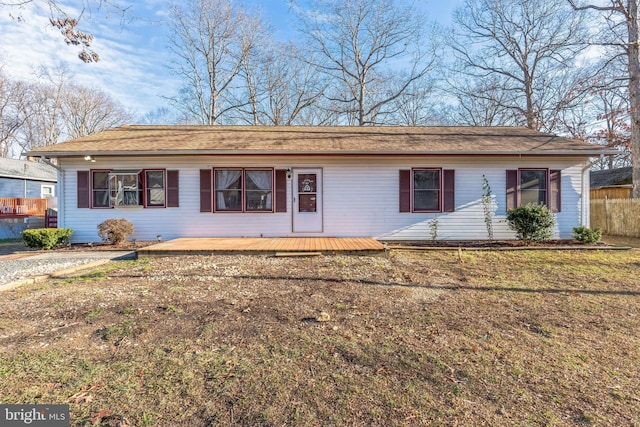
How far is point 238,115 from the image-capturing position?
22422mm

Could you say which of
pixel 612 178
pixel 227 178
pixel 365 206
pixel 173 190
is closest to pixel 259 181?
pixel 227 178

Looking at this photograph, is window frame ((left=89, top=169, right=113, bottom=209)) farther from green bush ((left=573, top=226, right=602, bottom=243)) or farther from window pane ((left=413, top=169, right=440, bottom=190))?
green bush ((left=573, top=226, right=602, bottom=243))

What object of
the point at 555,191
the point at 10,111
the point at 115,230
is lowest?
the point at 115,230

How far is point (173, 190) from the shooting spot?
8703 mm

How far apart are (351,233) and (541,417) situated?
23.4ft

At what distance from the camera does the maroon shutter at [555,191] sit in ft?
29.0

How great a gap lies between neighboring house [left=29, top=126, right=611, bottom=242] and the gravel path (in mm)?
1416

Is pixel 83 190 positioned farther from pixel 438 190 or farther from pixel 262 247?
pixel 438 190

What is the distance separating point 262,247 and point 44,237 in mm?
5910

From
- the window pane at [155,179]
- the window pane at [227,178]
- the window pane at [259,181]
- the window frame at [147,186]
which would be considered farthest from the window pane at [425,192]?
the window pane at [155,179]

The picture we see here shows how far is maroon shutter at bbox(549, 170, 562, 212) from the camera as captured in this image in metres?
8.85

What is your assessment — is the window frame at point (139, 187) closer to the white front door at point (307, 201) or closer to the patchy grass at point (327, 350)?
the white front door at point (307, 201)

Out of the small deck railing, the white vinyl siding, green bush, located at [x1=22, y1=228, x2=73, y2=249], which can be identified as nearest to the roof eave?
the white vinyl siding

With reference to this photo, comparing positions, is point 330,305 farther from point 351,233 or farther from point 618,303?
point 351,233
